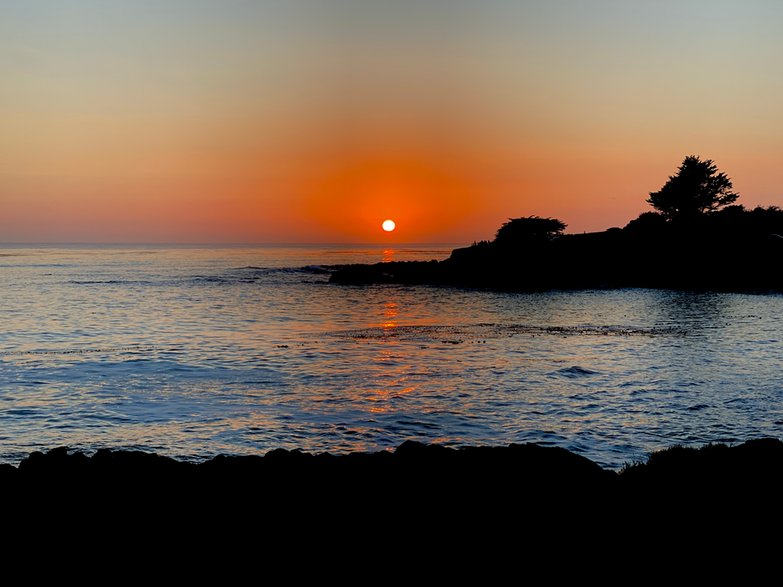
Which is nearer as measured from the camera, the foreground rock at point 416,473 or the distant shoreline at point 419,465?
the foreground rock at point 416,473

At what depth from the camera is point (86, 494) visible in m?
10.8

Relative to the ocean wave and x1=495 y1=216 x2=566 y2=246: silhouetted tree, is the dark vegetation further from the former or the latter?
the ocean wave

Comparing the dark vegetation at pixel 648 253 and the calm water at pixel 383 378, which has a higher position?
the dark vegetation at pixel 648 253

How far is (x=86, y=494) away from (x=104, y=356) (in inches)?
870

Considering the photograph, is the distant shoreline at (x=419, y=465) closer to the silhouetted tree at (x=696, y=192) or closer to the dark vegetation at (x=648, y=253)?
the dark vegetation at (x=648, y=253)

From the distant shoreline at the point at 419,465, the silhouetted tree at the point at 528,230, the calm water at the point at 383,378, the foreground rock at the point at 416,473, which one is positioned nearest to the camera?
the foreground rock at the point at 416,473

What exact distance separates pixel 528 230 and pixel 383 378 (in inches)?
2967

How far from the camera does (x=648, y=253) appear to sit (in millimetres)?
88438

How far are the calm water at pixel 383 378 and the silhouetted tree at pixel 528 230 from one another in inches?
1710

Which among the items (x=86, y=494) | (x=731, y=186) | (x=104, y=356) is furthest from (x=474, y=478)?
(x=731, y=186)

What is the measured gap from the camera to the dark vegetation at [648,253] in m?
81.0

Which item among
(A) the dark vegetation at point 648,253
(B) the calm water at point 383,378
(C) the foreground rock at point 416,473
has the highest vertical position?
(A) the dark vegetation at point 648,253

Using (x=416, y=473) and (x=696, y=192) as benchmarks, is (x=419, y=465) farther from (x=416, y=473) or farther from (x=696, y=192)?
(x=696, y=192)

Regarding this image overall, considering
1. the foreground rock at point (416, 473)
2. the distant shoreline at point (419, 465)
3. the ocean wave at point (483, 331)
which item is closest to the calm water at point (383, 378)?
the ocean wave at point (483, 331)
